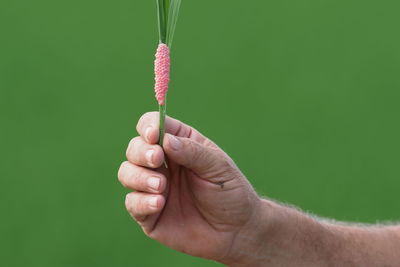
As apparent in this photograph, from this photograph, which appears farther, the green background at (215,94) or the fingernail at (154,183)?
the green background at (215,94)

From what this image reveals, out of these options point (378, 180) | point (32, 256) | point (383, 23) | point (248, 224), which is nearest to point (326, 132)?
point (378, 180)

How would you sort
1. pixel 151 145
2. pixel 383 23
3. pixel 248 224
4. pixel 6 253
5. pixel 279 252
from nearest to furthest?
pixel 151 145 → pixel 248 224 → pixel 279 252 → pixel 6 253 → pixel 383 23

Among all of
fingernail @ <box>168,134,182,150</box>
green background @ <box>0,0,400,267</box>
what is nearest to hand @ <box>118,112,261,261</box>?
fingernail @ <box>168,134,182,150</box>

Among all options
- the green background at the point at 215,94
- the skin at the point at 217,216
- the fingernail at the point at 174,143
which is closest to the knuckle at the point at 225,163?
the skin at the point at 217,216

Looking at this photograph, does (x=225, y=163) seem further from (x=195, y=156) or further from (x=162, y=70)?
(x=162, y=70)

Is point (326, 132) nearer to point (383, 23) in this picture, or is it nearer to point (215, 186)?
point (383, 23)

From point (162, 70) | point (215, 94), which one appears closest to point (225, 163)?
point (162, 70)

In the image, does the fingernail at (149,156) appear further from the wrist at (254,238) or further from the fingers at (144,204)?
the wrist at (254,238)
